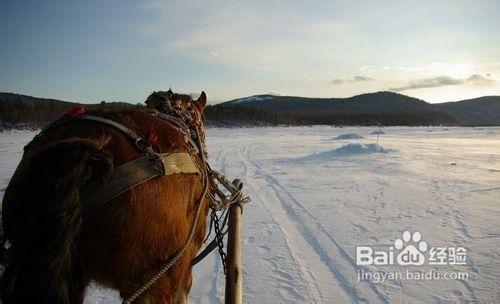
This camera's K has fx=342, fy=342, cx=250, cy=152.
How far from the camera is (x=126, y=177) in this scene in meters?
1.75

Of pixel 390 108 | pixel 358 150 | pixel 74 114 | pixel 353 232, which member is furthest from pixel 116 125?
pixel 390 108

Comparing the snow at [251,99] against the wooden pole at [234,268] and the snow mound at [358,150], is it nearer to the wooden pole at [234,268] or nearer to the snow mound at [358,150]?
the snow mound at [358,150]

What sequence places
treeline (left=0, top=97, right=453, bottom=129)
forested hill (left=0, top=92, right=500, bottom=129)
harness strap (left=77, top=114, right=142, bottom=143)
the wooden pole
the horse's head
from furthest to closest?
forested hill (left=0, top=92, right=500, bottom=129) → treeline (left=0, top=97, right=453, bottom=129) → the horse's head → the wooden pole → harness strap (left=77, top=114, right=142, bottom=143)

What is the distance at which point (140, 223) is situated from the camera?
1.77 meters

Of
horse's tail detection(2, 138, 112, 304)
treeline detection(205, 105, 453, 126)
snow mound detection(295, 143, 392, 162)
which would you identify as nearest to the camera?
horse's tail detection(2, 138, 112, 304)

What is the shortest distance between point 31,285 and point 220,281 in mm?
2888

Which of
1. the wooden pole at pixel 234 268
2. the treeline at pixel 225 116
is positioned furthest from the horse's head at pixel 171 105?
the wooden pole at pixel 234 268

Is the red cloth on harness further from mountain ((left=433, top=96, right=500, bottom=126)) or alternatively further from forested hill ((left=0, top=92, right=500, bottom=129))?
mountain ((left=433, top=96, right=500, bottom=126))

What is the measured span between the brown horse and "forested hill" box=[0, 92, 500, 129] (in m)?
0.50

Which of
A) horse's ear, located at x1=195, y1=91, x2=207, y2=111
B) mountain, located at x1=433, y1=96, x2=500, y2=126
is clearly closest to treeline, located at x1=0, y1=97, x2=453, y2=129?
horse's ear, located at x1=195, y1=91, x2=207, y2=111

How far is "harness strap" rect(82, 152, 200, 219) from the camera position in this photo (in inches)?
65.3

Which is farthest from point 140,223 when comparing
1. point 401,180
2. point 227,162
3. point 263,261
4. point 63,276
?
point 227,162

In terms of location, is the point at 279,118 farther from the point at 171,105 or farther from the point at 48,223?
the point at 48,223

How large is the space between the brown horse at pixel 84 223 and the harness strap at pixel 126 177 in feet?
0.11
